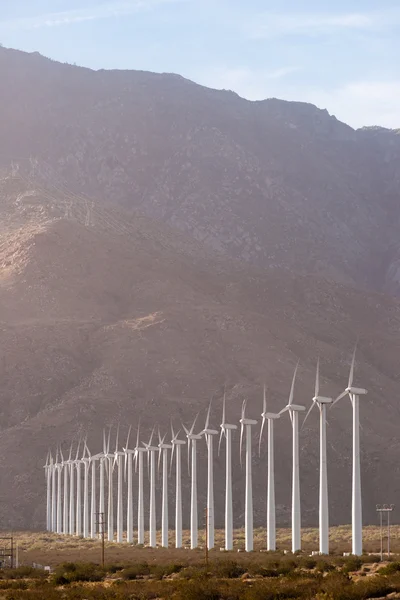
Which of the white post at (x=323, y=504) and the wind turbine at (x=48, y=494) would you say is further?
the wind turbine at (x=48, y=494)

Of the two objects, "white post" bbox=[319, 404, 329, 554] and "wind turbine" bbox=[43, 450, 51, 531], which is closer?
"white post" bbox=[319, 404, 329, 554]

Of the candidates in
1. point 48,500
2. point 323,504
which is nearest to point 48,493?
point 48,500

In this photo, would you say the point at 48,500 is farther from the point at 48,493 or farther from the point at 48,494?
the point at 48,493

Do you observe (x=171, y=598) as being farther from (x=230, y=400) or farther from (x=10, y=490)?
(x=230, y=400)

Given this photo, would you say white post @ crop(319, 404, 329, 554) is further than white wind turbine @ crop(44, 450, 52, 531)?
No

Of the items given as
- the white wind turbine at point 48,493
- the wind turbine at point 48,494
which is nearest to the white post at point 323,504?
the white wind turbine at point 48,493

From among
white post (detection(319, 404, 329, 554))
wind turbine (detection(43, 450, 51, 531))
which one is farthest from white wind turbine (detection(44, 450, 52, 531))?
white post (detection(319, 404, 329, 554))

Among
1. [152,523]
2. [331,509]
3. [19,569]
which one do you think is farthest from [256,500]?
[19,569]

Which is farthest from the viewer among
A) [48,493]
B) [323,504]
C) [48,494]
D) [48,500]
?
[48,500]

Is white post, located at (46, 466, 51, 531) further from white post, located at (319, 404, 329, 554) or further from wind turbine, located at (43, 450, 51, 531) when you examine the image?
white post, located at (319, 404, 329, 554)

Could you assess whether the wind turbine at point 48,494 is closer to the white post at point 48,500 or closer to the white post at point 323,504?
the white post at point 48,500

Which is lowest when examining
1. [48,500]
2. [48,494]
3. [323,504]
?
[48,500]
